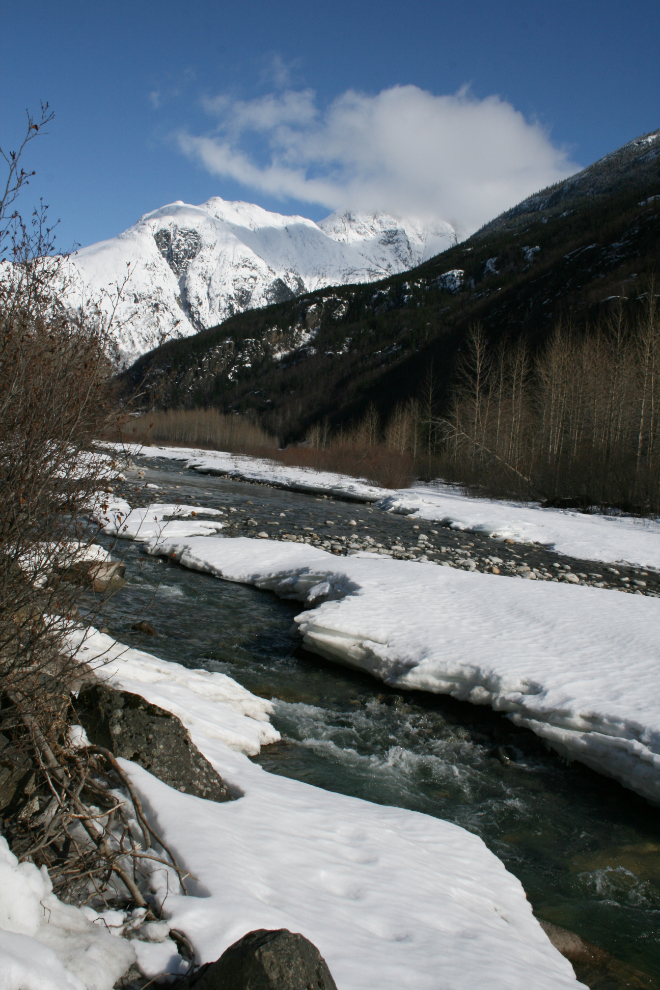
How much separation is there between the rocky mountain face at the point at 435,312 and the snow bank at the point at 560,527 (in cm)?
3970

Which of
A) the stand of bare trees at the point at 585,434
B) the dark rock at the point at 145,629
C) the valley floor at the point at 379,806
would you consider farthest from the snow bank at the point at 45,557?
the stand of bare trees at the point at 585,434

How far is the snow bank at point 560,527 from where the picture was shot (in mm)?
14883

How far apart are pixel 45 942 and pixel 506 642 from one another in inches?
209

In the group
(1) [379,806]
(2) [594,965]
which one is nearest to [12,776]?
(1) [379,806]

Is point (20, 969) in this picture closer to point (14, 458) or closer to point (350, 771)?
point (14, 458)

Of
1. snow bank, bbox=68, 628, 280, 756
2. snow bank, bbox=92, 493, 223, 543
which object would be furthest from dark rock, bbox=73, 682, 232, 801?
snow bank, bbox=92, 493, 223, 543

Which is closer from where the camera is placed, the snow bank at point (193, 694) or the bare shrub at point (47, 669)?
the bare shrub at point (47, 669)

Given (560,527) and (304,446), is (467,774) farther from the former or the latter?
(304,446)

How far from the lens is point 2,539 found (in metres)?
2.67

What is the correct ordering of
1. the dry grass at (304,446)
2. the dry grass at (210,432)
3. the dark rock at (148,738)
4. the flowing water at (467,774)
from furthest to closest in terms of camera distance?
the dry grass at (210,432) < the dry grass at (304,446) < the flowing water at (467,774) < the dark rock at (148,738)

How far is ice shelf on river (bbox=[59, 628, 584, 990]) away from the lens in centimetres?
214

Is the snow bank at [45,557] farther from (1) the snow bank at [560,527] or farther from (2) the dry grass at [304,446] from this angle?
(1) the snow bank at [560,527]

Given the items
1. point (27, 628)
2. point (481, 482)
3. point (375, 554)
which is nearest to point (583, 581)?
point (375, 554)

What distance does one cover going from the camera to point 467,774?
463 centimetres
